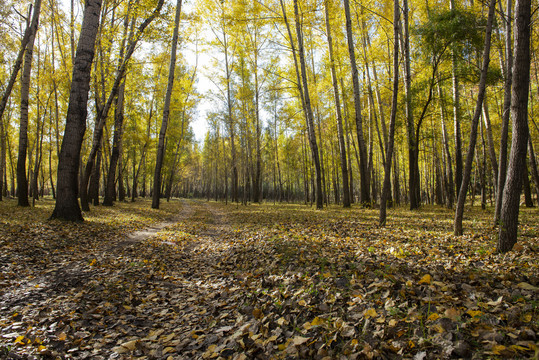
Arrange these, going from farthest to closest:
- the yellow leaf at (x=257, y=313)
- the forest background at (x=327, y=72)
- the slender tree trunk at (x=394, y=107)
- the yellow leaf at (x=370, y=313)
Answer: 1. the forest background at (x=327, y=72)
2. the slender tree trunk at (x=394, y=107)
3. the yellow leaf at (x=257, y=313)
4. the yellow leaf at (x=370, y=313)

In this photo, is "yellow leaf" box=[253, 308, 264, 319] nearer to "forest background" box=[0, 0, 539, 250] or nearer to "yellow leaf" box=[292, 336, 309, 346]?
"yellow leaf" box=[292, 336, 309, 346]

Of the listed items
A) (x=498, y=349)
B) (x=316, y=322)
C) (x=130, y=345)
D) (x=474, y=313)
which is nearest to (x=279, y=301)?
(x=316, y=322)

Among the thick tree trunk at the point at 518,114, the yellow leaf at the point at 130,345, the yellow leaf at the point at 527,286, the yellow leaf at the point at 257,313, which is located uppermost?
the thick tree trunk at the point at 518,114

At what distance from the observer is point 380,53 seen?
557 inches

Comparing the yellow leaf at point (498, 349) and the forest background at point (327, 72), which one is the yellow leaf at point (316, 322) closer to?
the yellow leaf at point (498, 349)

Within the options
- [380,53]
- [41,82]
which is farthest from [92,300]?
[41,82]

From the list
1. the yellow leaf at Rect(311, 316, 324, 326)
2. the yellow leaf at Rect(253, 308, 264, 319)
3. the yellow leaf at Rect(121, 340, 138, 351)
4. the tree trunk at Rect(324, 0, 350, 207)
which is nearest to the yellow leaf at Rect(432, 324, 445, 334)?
the yellow leaf at Rect(311, 316, 324, 326)

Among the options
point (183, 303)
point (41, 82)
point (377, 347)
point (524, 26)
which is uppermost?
point (41, 82)

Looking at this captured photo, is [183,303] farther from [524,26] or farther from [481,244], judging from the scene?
[524,26]

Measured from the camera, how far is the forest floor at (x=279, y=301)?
2.26m

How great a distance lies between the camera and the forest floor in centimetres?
226

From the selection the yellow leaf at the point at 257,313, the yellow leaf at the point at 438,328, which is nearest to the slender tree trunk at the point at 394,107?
the yellow leaf at the point at 438,328

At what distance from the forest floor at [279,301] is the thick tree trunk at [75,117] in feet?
6.62

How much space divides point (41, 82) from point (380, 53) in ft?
61.0
